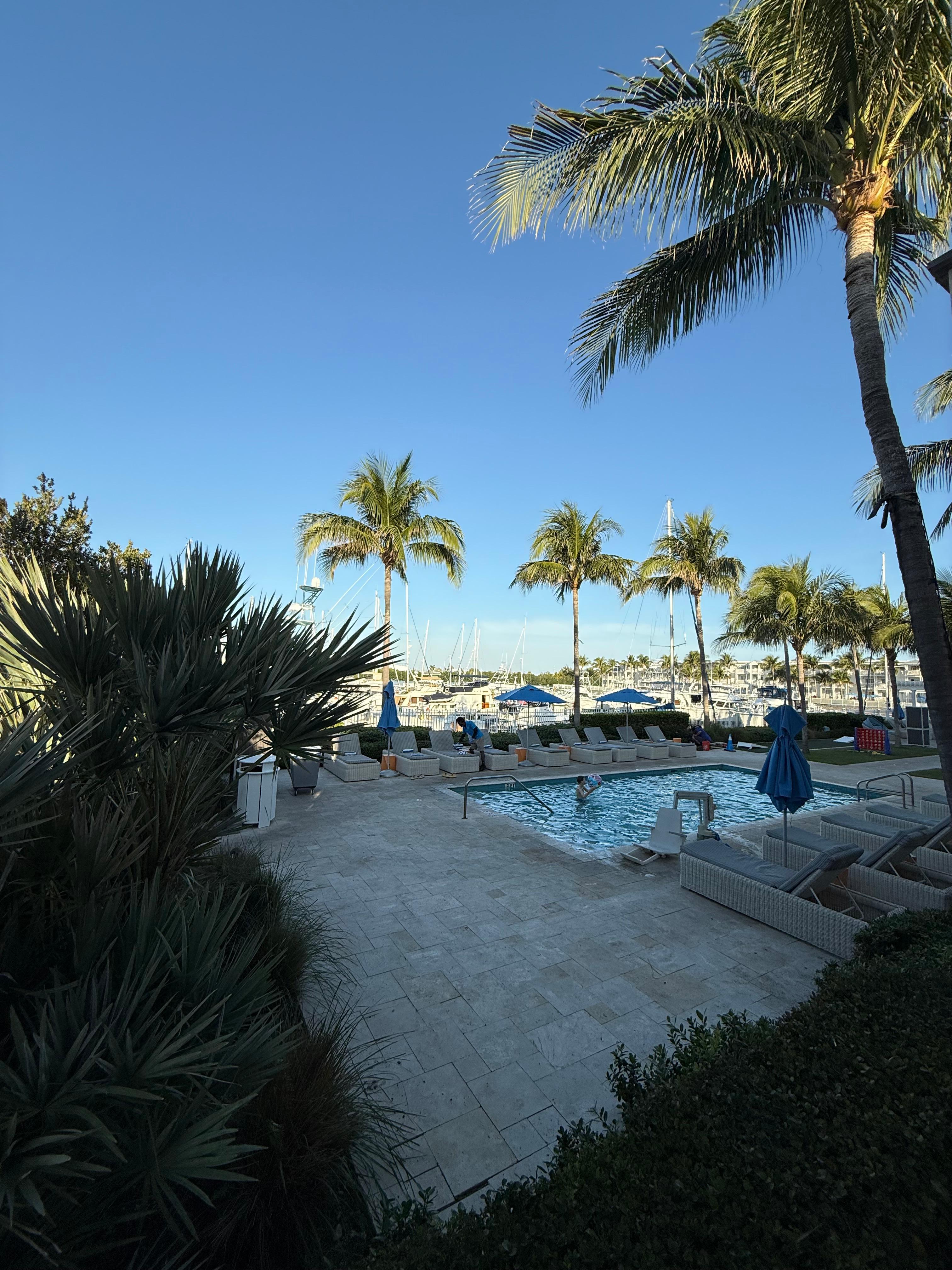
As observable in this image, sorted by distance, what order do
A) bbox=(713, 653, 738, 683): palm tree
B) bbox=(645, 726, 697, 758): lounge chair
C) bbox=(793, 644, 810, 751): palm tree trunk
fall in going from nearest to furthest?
1. bbox=(645, 726, 697, 758): lounge chair
2. bbox=(793, 644, 810, 751): palm tree trunk
3. bbox=(713, 653, 738, 683): palm tree

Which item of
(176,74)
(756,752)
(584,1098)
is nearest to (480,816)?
(584,1098)

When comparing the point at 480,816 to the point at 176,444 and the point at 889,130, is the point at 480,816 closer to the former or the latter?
the point at 889,130

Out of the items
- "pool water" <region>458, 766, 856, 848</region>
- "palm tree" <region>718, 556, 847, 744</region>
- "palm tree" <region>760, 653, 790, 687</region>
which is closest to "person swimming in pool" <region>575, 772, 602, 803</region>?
"pool water" <region>458, 766, 856, 848</region>

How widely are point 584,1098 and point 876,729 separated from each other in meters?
23.1

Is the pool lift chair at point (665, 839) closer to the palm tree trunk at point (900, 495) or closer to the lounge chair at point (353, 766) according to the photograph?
the palm tree trunk at point (900, 495)

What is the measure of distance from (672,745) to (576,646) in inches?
241

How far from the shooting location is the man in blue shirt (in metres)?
16.5

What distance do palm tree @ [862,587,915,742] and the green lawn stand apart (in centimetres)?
319

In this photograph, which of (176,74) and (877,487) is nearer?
(877,487)

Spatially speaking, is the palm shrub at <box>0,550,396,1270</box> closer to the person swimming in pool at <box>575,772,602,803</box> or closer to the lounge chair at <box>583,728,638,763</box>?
→ the person swimming in pool at <box>575,772,602,803</box>

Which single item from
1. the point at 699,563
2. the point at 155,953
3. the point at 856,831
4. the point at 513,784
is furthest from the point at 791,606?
the point at 155,953

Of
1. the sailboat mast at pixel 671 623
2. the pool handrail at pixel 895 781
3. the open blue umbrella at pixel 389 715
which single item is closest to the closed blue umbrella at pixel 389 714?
the open blue umbrella at pixel 389 715

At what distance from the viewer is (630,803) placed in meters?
13.7

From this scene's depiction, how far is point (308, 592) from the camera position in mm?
46000
